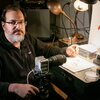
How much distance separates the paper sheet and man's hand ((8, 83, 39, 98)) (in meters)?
0.42

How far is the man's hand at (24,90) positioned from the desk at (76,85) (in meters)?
0.34

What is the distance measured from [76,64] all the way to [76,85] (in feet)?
0.71

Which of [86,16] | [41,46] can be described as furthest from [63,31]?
[41,46]

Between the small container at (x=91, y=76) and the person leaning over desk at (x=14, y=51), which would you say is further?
the person leaning over desk at (x=14, y=51)

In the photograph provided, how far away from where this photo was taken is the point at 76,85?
4.25 ft

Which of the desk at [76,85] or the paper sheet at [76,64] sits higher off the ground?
the paper sheet at [76,64]

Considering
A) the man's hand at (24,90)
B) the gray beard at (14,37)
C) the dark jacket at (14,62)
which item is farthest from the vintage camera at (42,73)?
the gray beard at (14,37)

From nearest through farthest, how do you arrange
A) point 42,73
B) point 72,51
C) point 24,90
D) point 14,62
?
point 24,90
point 42,73
point 14,62
point 72,51

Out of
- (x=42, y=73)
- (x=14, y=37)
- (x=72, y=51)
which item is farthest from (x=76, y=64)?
(x=14, y=37)

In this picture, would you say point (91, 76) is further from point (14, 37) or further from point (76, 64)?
point (14, 37)

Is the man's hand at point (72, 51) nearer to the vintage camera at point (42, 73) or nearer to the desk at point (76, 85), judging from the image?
the desk at point (76, 85)

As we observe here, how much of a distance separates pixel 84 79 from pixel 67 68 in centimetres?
19

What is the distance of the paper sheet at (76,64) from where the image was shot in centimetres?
140

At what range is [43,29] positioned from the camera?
2.42 m
